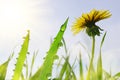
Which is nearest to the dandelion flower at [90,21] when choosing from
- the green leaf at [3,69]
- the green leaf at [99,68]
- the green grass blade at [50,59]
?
the green leaf at [99,68]

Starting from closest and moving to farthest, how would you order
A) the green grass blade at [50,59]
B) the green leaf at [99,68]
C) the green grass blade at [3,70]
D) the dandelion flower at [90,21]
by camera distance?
1. the green grass blade at [50,59]
2. the green grass blade at [3,70]
3. the green leaf at [99,68]
4. the dandelion flower at [90,21]

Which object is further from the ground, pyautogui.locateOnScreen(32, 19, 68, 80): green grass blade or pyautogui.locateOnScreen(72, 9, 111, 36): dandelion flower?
pyautogui.locateOnScreen(72, 9, 111, 36): dandelion flower

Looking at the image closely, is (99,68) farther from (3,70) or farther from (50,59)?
(50,59)

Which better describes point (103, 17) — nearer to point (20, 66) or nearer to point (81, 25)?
point (81, 25)

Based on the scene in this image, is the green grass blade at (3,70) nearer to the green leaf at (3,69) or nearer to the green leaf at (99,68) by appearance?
the green leaf at (3,69)

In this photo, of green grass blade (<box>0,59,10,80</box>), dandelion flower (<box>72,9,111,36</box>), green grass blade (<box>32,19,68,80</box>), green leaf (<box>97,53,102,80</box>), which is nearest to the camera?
green grass blade (<box>32,19,68,80</box>)

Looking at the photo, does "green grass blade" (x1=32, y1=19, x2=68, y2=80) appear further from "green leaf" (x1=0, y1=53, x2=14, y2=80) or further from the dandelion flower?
the dandelion flower

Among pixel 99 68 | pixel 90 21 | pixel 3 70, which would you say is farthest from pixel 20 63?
pixel 90 21

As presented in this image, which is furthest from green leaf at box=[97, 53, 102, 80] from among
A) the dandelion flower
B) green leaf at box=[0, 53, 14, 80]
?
the dandelion flower

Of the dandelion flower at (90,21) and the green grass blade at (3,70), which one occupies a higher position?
the dandelion flower at (90,21)
